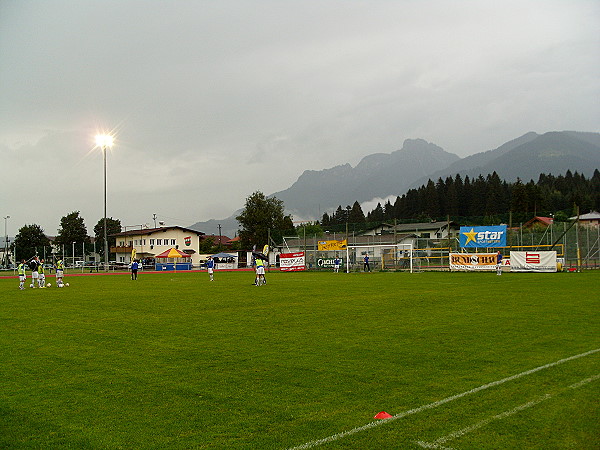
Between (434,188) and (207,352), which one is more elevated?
(434,188)

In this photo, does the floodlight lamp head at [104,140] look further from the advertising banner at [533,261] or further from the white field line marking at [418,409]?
the white field line marking at [418,409]

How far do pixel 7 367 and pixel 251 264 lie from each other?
64101 mm

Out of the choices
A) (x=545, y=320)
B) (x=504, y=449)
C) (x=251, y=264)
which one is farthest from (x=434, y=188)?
(x=504, y=449)

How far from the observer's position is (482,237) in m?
40.4

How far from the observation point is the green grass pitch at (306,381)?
500 cm

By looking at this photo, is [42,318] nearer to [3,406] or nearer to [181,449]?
[3,406]

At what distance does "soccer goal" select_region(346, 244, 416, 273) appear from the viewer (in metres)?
45.1

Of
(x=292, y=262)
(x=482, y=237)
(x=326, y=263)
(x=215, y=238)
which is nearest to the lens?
(x=482, y=237)

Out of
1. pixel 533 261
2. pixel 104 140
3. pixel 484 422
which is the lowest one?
pixel 533 261

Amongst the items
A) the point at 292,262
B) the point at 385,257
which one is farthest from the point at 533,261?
the point at 292,262

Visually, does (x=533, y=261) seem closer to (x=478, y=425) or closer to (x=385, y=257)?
(x=385, y=257)

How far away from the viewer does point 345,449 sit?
182 inches

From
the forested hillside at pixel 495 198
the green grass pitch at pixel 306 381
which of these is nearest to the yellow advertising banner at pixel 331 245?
the green grass pitch at pixel 306 381

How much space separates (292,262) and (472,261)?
18137mm
